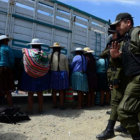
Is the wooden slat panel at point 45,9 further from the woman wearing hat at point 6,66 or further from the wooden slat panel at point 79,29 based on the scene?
the woman wearing hat at point 6,66

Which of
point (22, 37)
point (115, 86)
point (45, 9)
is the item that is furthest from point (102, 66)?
point (115, 86)

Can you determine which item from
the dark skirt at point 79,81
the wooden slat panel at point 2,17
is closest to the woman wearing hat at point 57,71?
the dark skirt at point 79,81

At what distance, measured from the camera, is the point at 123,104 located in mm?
2152

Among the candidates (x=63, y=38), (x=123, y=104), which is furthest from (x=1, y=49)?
(x=123, y=104)

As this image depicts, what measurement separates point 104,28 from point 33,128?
4364 mm

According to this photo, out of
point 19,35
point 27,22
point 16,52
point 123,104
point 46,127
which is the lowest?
point 46,127

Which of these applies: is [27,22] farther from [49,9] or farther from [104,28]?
[104,28]

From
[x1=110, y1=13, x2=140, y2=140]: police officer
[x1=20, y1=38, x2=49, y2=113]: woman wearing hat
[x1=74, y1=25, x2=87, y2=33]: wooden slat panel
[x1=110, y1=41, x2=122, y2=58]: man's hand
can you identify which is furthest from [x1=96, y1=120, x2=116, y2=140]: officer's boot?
[x1=74, y1=25, x2=87, y2=33]: wooden slat panel

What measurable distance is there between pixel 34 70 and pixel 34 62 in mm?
172

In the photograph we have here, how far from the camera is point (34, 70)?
4047 mm

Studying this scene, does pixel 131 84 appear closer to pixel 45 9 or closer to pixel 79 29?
pixel 45 9

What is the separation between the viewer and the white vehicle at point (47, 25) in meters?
4.23

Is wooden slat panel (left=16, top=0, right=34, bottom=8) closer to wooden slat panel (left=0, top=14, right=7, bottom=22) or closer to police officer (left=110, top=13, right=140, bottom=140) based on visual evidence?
wooden slat panel (left=0, top=14, right=7, bottom=22)

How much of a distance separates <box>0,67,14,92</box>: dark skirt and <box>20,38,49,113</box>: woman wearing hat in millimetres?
233
